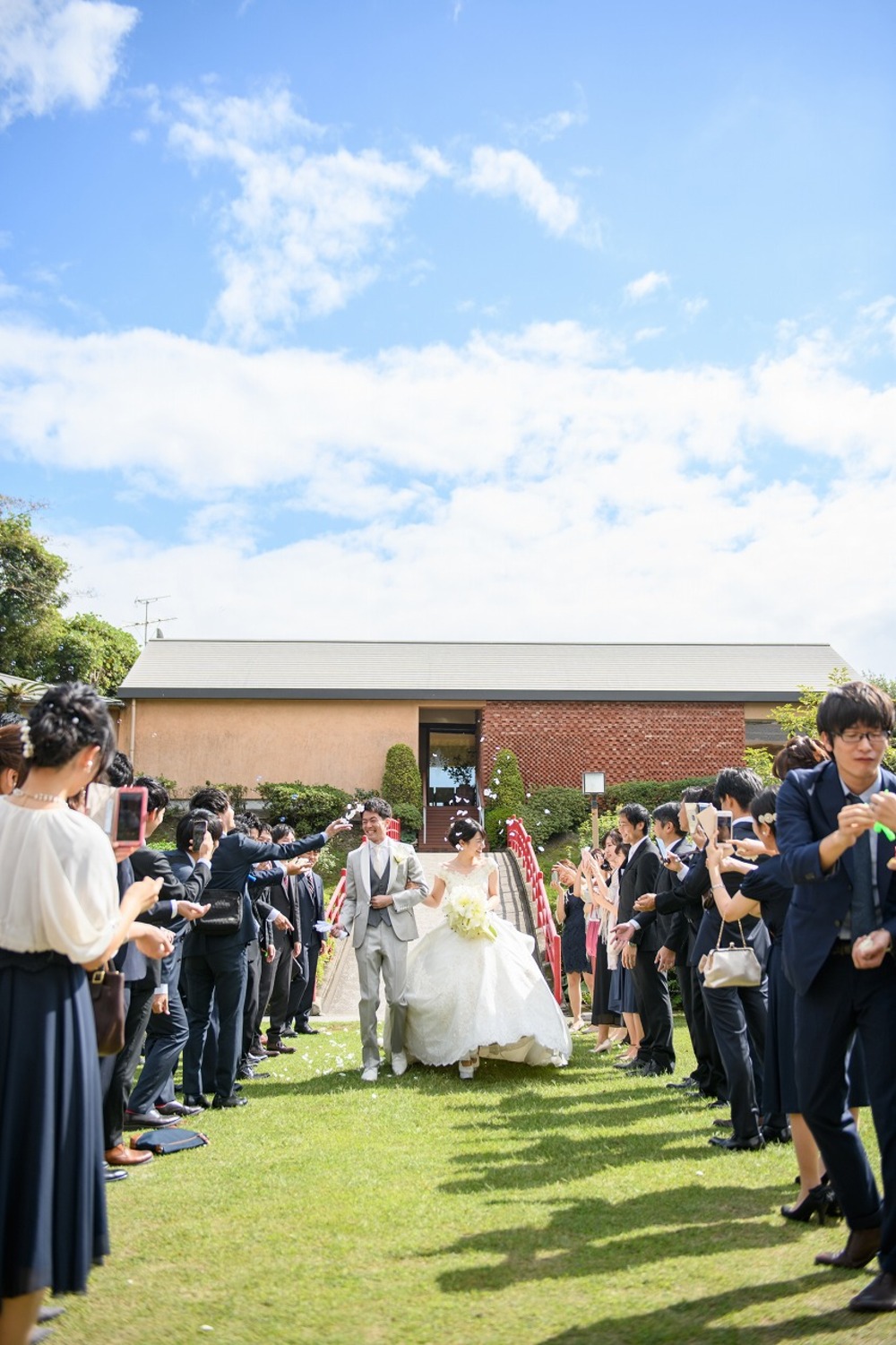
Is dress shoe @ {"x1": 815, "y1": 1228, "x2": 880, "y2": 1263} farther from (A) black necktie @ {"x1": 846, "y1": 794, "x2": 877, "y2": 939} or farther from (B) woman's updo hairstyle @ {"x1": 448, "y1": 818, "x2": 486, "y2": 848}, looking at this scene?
(B) woman's updo hairstyle @ {"x1": 448, "y1": 818, "x2": 486, "y2": 848}

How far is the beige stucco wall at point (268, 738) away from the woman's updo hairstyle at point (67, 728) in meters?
28.9

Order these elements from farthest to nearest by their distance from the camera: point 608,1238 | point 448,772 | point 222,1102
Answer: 1. point 448,772
2. point 222,1102
3. point 608,1238

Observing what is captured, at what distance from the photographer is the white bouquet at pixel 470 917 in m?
9.38

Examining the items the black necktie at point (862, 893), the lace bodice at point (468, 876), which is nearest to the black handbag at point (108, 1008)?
the black necktie at point (862, 893)

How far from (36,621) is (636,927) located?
3787cm

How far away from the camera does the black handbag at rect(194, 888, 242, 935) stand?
775 cm

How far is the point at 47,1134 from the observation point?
129 inches

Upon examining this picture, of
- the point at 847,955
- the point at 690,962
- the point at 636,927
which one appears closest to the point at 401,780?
the point at 636,927

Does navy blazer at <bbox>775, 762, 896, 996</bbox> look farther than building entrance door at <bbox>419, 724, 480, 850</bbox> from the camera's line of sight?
No

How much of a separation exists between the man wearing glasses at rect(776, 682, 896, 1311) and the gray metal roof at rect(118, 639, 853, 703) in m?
29.0

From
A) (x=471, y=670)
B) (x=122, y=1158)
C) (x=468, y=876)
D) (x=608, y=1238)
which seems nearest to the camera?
(x=608, y=1238)

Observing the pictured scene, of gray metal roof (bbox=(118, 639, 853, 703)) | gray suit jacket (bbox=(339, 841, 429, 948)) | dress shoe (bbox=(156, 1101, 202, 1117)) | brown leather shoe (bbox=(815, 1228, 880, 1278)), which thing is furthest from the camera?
gray metal roof (bbox=(118, 639, 853, 703))

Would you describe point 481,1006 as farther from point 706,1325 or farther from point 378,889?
point 706,1325

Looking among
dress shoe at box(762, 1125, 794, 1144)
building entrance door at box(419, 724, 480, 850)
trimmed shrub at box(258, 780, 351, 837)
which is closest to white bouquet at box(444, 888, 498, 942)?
dress shoe at box(762, 1125, 794, 1144)
